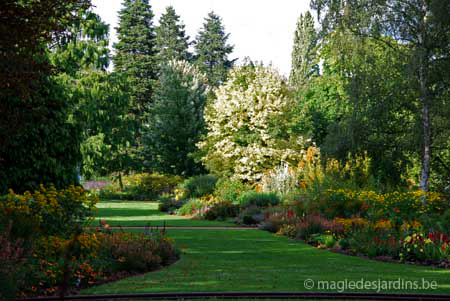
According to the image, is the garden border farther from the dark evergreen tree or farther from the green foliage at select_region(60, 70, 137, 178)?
the green foliage at select_region(60, 70, 137, 178)

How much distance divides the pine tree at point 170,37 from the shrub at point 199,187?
3588cm

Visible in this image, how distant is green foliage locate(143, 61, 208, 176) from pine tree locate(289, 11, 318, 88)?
9827 mm

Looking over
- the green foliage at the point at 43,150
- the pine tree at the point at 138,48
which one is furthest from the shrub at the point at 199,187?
the pine tree at the point at 138,48

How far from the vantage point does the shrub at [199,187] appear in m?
31.6

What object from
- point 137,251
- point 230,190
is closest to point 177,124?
point 230,190

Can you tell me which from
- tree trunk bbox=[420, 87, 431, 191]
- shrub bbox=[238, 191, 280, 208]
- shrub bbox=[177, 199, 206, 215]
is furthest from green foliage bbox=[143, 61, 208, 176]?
tree trunk bbox=[420, 87, 431, 191]

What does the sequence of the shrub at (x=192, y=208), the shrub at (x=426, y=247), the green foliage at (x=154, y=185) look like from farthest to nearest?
the green foliage at (x=154, y=185), the shrub at (x=192, y=208), the shrub at (x=426, y=247)

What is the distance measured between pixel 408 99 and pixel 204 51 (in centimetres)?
4855

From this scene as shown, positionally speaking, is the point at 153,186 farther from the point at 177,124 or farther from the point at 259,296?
the point at 259,296

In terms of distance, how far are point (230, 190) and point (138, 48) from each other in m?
37.4

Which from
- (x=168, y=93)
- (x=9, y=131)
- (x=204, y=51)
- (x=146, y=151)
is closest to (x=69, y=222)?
(x=9, y=131)

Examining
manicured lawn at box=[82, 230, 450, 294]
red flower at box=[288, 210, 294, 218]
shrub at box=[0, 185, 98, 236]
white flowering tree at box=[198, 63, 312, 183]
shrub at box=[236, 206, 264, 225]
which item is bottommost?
manicured lawn at box=[82, 230, 450, 294]

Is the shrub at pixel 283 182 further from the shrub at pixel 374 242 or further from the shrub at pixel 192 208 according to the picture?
the shrub at pixel 374 242

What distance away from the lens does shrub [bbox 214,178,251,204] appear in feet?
90.5
